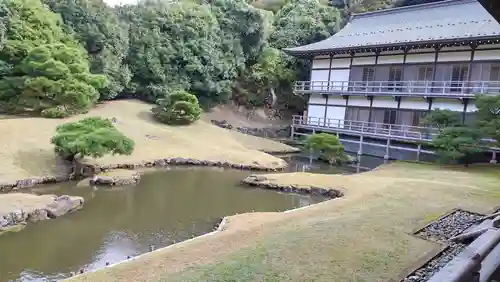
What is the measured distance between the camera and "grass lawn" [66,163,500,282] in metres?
6.36

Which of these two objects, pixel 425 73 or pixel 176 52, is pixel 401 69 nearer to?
pixel 425 73

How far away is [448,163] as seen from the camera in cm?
1998

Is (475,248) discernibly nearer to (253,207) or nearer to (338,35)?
(253,207)

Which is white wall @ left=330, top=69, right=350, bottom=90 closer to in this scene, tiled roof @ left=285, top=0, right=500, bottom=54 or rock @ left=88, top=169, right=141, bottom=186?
tiled roof @ left=285, top=0, right=500, bottom=54

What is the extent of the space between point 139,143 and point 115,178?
6.19 m

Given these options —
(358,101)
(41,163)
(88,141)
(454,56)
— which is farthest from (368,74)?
(41,163)

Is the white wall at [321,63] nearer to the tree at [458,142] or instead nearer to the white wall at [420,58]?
the white wall at [420,58]

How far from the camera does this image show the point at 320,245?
7.52 metres

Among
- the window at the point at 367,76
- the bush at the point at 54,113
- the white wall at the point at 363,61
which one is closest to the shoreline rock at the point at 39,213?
the bush at the point at 54,113

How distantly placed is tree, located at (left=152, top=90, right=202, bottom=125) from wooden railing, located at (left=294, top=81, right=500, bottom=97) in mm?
7611

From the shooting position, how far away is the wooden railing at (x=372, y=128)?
22.7 meters

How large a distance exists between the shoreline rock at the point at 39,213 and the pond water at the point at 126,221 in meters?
0.26

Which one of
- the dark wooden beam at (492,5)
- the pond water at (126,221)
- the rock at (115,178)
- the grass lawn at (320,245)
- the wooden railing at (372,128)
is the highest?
the dark wooden beam at (492,5)

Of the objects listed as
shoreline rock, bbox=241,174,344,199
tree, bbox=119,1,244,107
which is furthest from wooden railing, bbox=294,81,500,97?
shoreline rock, bbox=241,174,344,199
